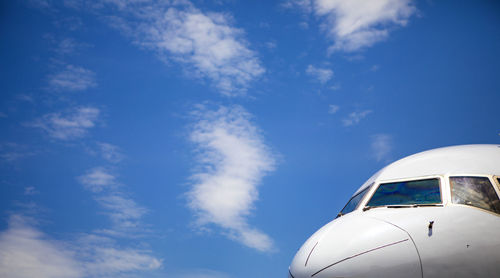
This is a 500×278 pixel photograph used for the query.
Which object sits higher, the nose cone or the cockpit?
the cockpit

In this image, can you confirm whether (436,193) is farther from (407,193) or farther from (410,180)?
(410,180)

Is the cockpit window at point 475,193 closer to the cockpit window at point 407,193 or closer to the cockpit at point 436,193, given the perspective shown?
the cockpit at point 436,193

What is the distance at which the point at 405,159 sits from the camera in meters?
9.86

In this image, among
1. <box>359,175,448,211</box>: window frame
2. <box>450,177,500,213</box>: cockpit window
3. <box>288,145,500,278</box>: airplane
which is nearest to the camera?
<box>288,145,500,278</box>: airplane

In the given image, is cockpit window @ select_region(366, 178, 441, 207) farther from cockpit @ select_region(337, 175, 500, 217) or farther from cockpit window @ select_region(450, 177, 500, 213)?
cockpit window @ select_region(450, 177, 500, 213)

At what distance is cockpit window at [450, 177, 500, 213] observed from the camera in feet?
22.2

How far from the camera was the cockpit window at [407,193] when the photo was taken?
7.36 m

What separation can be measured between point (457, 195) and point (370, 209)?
5.62 ft

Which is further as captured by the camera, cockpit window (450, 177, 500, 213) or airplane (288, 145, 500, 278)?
cockpit window (450, 177, 500, 213)

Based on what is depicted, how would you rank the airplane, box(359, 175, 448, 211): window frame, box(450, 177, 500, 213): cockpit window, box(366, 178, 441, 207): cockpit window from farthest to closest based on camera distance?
box(366, 178, 441, 207): cockpit window
box(359, 175, 448, 211): window frame
box(450, 177, 500, 213): cockpit window
the airplane

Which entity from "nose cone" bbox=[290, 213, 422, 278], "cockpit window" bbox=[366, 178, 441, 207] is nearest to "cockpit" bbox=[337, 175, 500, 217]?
"cockpit window" bbox=[366, 178, 441, 207]

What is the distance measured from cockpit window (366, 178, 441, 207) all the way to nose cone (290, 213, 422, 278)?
3.78 feet

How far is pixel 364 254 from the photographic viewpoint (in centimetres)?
625

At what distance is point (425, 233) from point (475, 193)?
63.6 inches
